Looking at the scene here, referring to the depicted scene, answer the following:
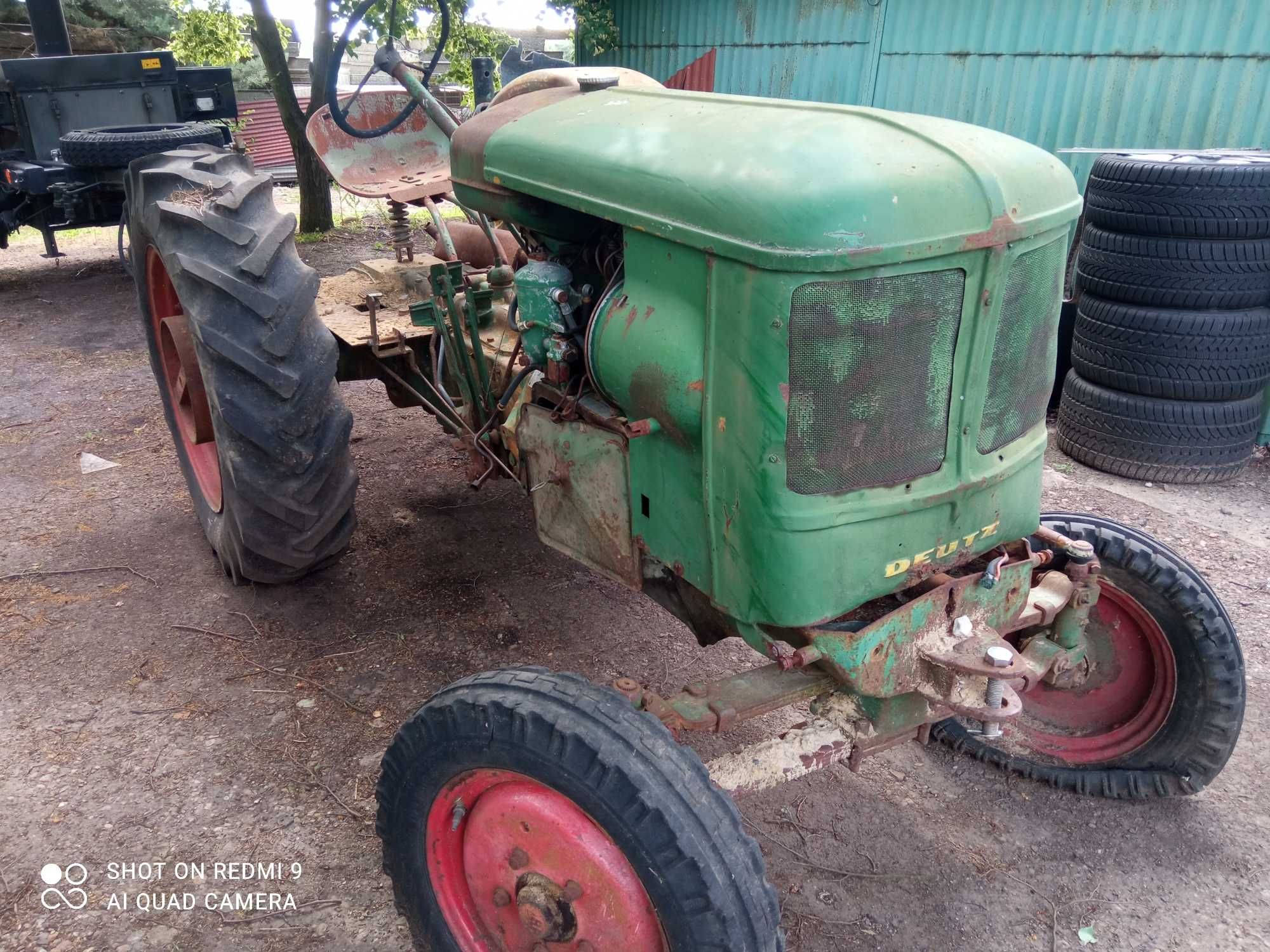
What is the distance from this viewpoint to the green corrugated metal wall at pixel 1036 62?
18.4 feet

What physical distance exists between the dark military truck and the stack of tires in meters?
5.72

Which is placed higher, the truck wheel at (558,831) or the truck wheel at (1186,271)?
the truck wheel at (1186,271)

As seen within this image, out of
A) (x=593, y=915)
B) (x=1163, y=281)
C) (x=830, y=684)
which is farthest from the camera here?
(x=1163, y=281)

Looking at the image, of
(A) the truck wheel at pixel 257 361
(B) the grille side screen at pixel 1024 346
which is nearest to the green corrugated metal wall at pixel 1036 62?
(B) the grille side screen at pixel 1024 346

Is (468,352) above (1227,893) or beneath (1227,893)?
above

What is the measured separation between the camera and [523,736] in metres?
1.75

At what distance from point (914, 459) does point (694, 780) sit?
74 cm

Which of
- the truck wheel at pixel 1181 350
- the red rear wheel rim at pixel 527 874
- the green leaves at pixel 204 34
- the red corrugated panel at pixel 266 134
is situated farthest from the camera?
the red corrugated panel at pixel 266 134

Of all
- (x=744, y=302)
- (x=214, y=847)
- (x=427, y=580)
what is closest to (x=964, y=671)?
(x=744, y=302)

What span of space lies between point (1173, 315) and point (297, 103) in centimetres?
777

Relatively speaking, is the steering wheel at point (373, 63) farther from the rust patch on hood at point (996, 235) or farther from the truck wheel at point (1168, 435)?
the truck wheel at point (1168, 435)

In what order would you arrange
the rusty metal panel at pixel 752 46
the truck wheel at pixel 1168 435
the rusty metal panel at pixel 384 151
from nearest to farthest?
the rusty metal panel at pixel 384 151, the truck wheel at pixel 1168 435, the rusty metal panel at pixel 752 46

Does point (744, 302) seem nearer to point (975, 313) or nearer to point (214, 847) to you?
point (975, 313)

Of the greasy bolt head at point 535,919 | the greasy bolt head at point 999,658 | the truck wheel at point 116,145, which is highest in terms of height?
the truck wheel at point 116,145
